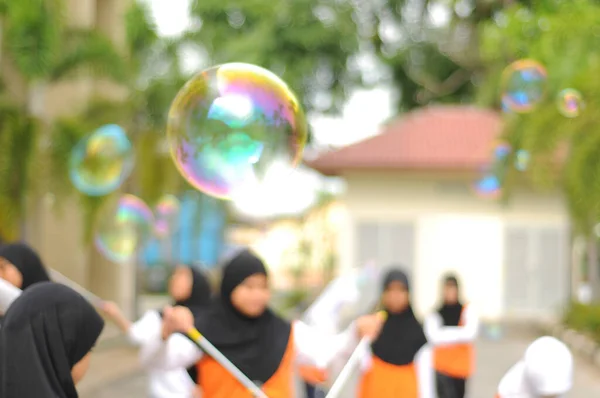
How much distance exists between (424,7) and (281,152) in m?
25.5

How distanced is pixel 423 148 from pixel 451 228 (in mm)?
1937

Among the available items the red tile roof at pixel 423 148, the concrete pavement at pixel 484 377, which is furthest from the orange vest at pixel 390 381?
the red tile roof at pixel 423 148

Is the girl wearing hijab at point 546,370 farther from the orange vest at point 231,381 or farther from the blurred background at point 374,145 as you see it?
the blurred background at point 374,145

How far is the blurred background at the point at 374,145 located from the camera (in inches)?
512

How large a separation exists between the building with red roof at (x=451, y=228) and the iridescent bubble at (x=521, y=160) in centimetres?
635

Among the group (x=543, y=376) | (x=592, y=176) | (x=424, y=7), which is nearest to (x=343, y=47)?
(x=424, y=7)

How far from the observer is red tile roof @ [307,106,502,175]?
73.5 feet

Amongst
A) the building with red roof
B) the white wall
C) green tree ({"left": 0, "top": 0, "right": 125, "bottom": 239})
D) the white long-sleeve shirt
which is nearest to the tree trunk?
the building with red roof

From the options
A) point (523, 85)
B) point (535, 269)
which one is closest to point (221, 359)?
point (523, 85)

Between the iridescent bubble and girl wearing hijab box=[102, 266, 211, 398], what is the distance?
891cm

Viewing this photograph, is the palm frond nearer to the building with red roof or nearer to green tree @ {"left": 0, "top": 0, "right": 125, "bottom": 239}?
green tree @ {"left": 0, "top": 0, "right": 125, "bottom": 239}

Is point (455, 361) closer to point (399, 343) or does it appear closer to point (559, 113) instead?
point (399, 343)

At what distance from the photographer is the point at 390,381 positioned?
5.75 meters

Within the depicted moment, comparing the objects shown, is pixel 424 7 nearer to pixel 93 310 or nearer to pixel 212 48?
pixel 212 48
